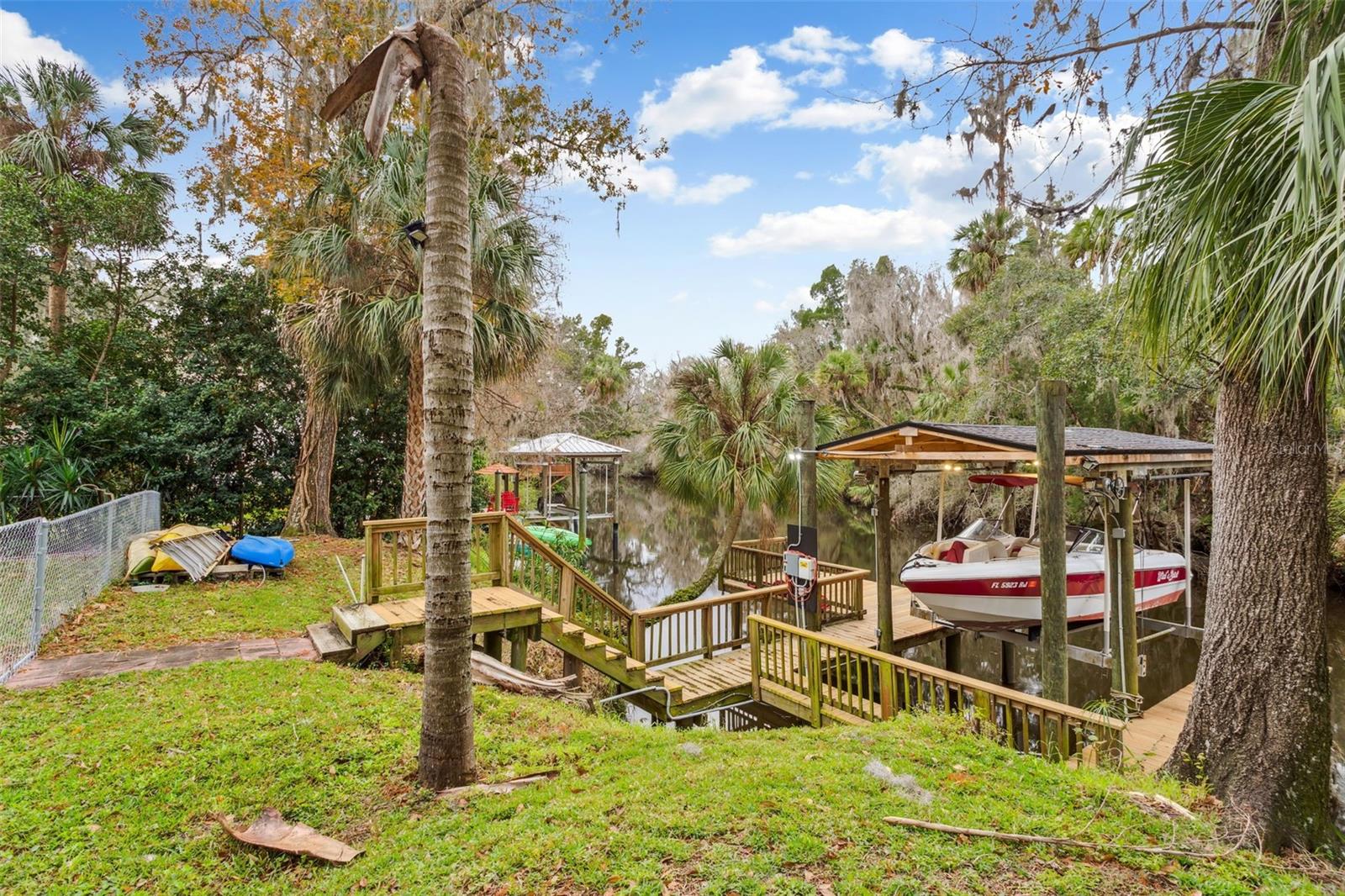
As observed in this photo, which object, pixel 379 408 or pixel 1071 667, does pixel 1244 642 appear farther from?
pixel 379 408

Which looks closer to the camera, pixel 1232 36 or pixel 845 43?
pixel 1232 36

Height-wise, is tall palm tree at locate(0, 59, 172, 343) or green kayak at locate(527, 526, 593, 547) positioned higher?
tall palm tree at locate(0, 59, 172, 343)

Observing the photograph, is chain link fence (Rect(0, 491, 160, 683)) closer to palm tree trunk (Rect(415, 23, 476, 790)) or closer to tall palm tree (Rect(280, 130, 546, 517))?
tall palm tree (Rect(280, 130, 546, 517))

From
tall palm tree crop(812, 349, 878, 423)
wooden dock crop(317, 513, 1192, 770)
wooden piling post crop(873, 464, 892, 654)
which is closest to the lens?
wooden dock crop(317, 513, 1192, 770)

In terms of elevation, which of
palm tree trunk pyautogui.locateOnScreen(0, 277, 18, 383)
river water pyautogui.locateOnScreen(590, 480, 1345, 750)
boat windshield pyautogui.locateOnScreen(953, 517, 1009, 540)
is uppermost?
palm tree trunk pyautogui.locateOnScreen(0, 277, 18, 383)

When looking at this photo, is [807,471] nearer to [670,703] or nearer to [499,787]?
[670,703]

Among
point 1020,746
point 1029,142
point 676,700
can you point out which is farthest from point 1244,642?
point 676,700

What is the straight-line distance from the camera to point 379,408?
12.7 metres

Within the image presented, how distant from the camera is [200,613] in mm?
6422

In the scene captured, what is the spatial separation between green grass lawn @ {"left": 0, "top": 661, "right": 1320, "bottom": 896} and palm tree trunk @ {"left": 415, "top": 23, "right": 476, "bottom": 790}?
495mm

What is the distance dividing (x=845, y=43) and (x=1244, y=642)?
6.73 metres

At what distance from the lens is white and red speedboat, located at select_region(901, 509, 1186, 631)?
6.79 metres

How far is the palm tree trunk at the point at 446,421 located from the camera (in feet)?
10.3

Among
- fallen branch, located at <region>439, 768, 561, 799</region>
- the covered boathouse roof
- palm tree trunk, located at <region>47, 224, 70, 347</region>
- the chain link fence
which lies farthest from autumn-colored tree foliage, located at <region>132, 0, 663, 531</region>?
fallen branch, located at <region>439, 768, 561, 799</region>
